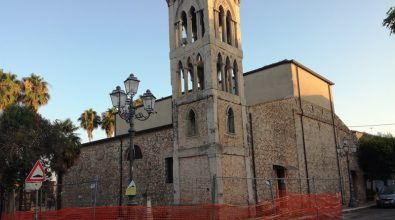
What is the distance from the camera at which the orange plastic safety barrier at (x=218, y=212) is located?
Answer: 1323cm

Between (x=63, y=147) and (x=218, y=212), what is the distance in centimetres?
1132

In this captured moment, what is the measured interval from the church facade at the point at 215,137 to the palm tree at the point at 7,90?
6160 millimetres

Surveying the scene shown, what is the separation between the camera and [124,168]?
81.4 feet

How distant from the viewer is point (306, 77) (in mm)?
30031

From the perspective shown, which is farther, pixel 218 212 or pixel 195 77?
pixel 195 77

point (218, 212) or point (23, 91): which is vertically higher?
point (23, 91)

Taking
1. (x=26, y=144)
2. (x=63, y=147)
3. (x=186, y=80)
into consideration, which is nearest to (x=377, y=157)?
(x=186, y=80)

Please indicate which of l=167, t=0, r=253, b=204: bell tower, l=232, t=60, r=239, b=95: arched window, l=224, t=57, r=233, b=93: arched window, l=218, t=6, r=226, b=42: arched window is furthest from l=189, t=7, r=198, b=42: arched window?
l=232, t=60, r=239, b=95: arched window

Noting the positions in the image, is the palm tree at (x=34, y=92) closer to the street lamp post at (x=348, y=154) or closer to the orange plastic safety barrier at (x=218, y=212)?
the orange plastic safety barrier at (x=218, y=212)

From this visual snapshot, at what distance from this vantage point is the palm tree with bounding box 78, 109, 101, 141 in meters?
46.9

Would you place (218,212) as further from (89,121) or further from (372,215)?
(89,121)

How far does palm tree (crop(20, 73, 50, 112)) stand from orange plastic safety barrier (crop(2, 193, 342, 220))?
608 inches

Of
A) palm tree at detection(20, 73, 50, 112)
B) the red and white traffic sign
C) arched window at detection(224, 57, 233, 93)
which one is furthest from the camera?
palm tree at detection(20, 73, 50, 112)

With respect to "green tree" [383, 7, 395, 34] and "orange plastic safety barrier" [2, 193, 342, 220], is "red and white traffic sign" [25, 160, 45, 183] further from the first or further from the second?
"green tree" [383, 7, 395, 34]
